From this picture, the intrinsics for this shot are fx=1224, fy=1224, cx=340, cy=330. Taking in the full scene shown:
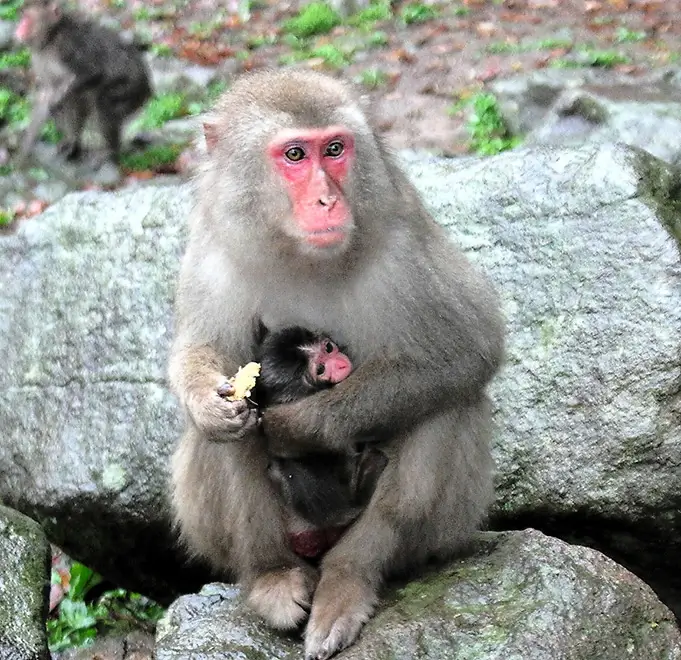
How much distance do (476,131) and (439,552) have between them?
5.63 metres

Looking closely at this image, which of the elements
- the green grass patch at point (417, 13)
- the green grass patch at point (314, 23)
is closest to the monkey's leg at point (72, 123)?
the green grass patch at point (314, 23)

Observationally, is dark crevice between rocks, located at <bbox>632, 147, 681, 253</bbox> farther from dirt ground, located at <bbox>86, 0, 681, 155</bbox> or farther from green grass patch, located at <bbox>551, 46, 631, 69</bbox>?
green grass patch, located at <bbox>551, 46, 631, 69</bbox>

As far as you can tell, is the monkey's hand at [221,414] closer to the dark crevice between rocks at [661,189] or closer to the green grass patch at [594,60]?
the dark crevice between rocks at [661,189]

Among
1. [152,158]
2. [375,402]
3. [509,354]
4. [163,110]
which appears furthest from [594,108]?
[375,402]

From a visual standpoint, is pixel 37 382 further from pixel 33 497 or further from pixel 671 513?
pixel 671 513

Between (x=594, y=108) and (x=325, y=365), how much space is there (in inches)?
190

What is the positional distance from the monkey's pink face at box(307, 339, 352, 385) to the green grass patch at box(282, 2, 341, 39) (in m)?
7.87

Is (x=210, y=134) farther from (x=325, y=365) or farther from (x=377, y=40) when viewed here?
(x=377, y=40)

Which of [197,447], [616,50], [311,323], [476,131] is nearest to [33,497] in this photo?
[197,447]

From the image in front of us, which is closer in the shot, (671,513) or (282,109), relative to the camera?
(282,109)

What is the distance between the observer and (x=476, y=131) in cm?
953

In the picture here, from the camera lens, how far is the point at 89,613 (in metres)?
6.27

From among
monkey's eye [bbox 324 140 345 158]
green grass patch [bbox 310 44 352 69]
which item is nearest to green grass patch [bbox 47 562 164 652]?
monkey's eye [bbox 324 140 345 158]

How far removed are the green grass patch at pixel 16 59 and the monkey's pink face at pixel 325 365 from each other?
8.24 meters
